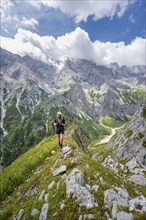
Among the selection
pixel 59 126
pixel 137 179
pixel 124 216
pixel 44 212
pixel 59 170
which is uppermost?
pixel 59 126

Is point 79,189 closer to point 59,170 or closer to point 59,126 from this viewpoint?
point 59,170

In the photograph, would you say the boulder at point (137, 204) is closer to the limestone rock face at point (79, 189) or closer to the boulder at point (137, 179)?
the limestone rock face at point (79, 189)

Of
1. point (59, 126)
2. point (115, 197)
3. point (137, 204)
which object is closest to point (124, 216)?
point (115, 197)

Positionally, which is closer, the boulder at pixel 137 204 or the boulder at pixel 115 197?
Answer: the boulder at pixel 137 204

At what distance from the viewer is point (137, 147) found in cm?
9781

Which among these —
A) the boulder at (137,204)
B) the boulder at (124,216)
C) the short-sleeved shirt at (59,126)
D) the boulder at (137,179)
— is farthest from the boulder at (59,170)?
the boulder at (137,179)

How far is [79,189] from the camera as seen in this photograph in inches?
822

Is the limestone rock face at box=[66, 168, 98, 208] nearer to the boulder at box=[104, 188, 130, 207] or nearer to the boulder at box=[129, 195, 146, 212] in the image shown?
the boulder at box=[104, 188, 130, 207]

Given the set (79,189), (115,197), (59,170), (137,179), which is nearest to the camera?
(115,197)

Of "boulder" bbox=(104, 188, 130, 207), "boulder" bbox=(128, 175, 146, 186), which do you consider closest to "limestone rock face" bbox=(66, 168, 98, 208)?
"boulder" bbox=(104, 188, 130, 207)

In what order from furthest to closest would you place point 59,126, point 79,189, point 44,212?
point 59,126 < point 79,189 < point 44,212

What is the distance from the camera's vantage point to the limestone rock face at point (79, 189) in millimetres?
19347

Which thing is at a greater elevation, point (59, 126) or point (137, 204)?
point (59, 126)

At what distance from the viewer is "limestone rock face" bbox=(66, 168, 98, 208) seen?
762 inches
